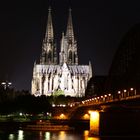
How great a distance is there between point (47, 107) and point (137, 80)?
69.3 metres

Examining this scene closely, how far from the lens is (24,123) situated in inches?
3890

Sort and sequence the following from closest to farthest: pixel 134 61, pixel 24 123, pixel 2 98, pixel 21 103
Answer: pixel 134 61 → pixel 24 123 → pixel 21 103 → pixel 2 98

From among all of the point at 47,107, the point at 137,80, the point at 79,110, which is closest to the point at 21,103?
the point at 47,107

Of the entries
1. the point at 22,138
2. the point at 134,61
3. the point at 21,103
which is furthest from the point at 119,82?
the point at 21,103

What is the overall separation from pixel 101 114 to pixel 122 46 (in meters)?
24.7

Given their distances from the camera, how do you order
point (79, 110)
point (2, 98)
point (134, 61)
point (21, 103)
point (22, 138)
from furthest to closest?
point (2, 98) < point (21, 103) < point (79, 110) < point (134, 61) < point (22, 138)

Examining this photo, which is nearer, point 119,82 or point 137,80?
point 137,80

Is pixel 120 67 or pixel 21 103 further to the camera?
pixel 21 103

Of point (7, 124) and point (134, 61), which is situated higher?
point (134, 61)

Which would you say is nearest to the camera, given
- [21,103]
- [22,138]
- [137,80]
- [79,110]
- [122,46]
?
[22,138]

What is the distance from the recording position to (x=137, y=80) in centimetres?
7612

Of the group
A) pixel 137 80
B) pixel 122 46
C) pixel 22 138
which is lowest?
pixel 22 138

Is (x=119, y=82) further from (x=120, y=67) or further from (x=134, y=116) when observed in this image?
(x=134, y=116)

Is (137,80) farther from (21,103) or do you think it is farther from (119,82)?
(21,103)
